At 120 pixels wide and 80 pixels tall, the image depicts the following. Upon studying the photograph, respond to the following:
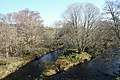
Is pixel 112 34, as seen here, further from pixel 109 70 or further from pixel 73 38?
pixel 73 38

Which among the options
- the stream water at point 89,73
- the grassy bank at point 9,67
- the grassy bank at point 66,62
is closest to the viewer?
the stream water at point 89,73

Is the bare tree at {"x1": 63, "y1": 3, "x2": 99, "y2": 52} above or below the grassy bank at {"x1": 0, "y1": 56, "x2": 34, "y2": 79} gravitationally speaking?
above

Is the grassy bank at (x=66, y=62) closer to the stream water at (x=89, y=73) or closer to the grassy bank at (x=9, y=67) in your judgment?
the stream water at (x=89, y=73)

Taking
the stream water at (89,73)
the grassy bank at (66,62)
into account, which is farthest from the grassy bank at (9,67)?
the grassy bank at (66,62)

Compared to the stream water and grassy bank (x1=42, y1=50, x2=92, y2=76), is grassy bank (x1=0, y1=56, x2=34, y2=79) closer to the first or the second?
the stream water

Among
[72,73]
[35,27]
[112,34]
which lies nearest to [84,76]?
[72,73]

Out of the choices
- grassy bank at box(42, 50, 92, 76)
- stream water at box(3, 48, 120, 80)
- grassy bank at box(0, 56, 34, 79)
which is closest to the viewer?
stream water at box(3, 48, 120, 80)

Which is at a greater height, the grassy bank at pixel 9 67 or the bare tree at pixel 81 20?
the bare tree at pixel 81 20

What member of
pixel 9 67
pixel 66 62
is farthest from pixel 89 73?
pixel 9 67

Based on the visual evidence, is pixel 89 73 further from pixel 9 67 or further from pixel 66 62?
pixel 9 67

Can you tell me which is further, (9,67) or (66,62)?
(9,67)

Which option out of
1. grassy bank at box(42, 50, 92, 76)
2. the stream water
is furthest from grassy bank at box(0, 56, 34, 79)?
grassy bank at box(42, 50, 92, 76)

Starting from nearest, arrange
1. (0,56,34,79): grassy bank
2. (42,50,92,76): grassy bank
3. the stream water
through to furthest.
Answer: the stream water, (42,50,92,76): grassy bank, (0,56,34,79): grassy bank

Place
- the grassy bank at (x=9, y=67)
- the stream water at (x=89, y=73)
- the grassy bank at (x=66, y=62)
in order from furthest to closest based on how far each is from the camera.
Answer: the grassy bank at (x=9, y=67)
the grassy bank at (x=66, y=62)
the stream water at (x=89, y=73)
